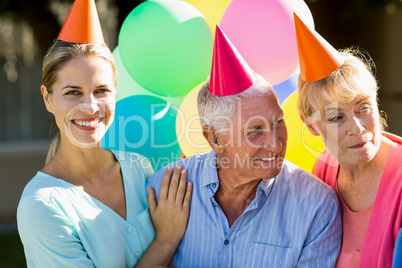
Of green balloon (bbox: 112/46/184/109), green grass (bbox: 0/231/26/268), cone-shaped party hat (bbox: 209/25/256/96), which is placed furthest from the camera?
green grass (bbox: 0/231/26/268)

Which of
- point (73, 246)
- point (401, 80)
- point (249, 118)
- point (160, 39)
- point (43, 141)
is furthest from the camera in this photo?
point (43, 141)

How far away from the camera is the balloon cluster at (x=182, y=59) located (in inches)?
103

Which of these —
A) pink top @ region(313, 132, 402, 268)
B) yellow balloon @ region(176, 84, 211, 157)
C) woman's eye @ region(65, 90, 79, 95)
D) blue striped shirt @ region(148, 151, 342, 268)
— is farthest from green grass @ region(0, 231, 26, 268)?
pink top @ region(313, 132, 402, 268)

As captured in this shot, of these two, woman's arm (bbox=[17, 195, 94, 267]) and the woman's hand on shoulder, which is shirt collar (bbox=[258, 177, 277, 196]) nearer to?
the woman's hand on shoulder

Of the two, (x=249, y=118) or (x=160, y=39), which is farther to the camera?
(x=160, y=39)

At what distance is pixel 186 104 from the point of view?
2.83m

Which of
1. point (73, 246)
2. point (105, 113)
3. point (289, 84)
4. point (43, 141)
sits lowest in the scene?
point (43, 141)

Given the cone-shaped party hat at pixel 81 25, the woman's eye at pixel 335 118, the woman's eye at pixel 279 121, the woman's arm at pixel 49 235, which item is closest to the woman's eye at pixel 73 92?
the cone-shaped party hat at pixel 81 25

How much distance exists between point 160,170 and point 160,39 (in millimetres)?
733

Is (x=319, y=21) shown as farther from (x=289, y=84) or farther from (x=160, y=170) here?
(x=160, y=170)

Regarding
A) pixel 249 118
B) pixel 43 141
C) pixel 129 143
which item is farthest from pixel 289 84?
pixel 43 141

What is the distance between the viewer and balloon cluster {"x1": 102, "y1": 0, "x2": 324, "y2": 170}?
8.59ft

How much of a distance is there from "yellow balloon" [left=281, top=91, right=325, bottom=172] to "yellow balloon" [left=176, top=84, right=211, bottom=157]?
0.50 m

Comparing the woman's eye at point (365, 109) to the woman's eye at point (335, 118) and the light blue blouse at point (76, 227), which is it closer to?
the woman's eye at point (335, 118)
